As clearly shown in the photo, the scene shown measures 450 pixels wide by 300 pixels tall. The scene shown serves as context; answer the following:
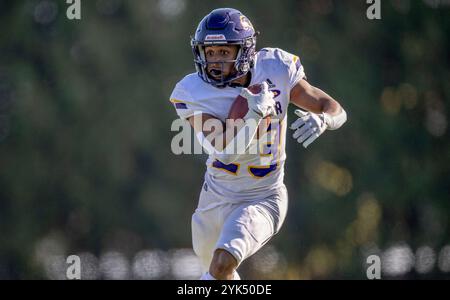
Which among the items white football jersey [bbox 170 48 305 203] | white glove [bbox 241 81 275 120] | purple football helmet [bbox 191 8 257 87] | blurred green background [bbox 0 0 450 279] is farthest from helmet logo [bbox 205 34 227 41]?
blurred green background [bbox 0 0 450 279]

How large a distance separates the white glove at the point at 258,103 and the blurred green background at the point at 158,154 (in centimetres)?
290

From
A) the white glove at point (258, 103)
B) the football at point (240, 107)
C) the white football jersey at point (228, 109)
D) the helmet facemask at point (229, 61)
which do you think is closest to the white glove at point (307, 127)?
the white glove at point (258, 103)

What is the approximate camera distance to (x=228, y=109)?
447 cm

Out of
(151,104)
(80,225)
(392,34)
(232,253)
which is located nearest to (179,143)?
(151,104)

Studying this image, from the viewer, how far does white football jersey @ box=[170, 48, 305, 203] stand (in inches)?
177

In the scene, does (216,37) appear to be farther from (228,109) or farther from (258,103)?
(258,103)

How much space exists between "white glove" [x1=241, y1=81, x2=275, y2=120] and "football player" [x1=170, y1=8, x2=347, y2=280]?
14 cm

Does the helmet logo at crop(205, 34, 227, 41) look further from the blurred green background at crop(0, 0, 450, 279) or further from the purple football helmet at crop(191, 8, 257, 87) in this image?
the blurred green background at crop(0, 0, 450, 279)

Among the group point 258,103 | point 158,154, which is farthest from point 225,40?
point 158,154

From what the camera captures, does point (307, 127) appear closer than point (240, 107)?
Yes

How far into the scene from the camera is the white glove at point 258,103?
4.14 m

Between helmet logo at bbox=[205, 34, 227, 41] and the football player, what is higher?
helmet logo at bbox=[205, 34, 227, 41]

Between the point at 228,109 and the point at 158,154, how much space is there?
2678mm

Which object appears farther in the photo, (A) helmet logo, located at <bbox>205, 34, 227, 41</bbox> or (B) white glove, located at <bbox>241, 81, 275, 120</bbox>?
(A) helmet logo, located at <bbox>205, 34, 227, 41</bbox>
